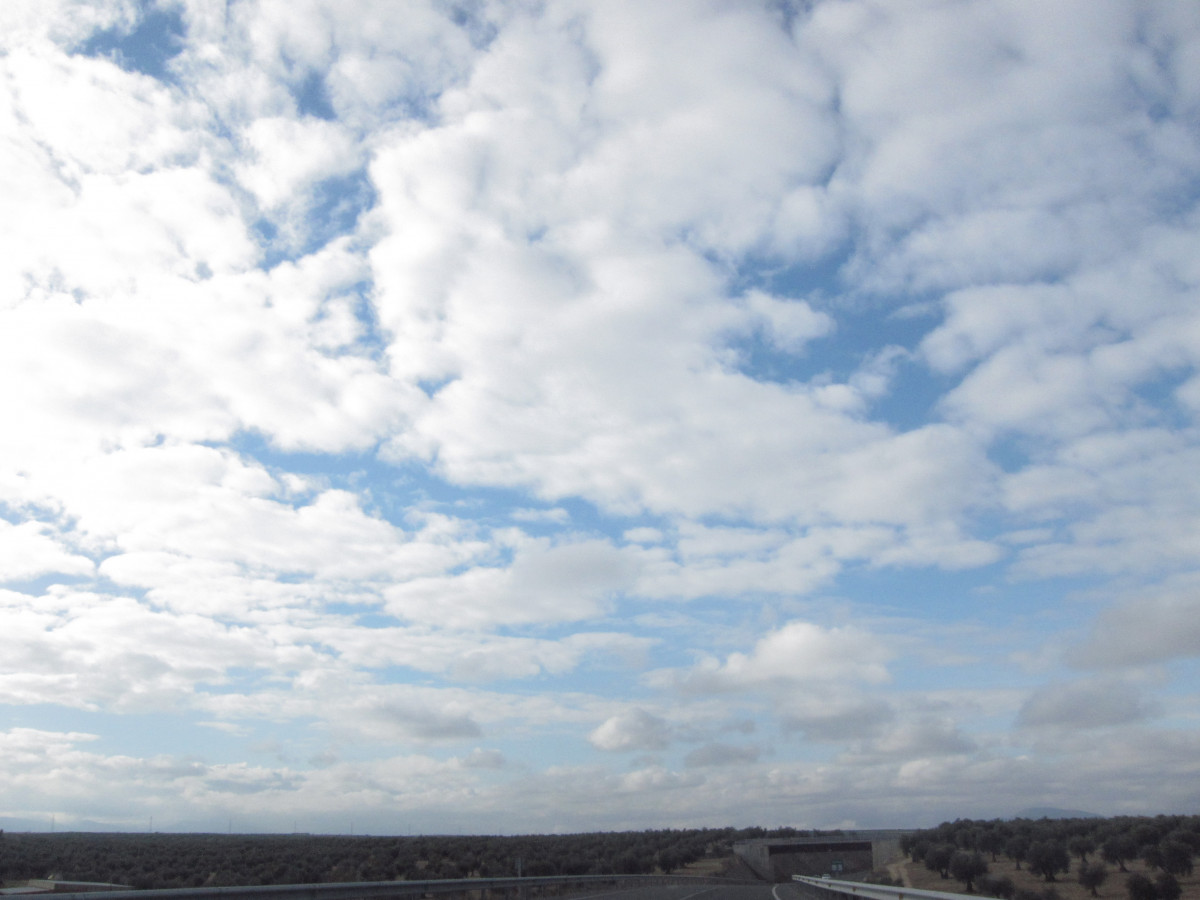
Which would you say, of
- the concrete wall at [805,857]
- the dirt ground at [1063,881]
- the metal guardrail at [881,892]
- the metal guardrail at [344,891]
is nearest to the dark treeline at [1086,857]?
the dirt ground at [1063,881]

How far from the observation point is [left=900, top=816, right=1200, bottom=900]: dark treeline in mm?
31672

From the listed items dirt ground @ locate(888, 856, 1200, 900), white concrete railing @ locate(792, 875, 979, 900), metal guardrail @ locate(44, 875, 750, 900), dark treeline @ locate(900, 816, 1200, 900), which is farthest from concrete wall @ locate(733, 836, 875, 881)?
white concrete railing @ locate(792, 875, 979, 900)

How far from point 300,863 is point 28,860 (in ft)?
59.7

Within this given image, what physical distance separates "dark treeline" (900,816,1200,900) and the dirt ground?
27 cm

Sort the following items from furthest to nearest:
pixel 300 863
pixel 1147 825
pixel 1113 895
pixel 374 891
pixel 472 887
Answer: pixel 300 863 < pixel 1147 825 < pixel 1113 895 < pixel 472 887 < pixel 374 891

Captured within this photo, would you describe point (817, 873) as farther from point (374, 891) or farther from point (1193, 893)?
point (374, 891)

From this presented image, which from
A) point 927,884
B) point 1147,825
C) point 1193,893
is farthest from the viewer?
point 1147,825

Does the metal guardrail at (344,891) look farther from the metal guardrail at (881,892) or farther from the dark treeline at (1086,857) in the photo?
the dark treeline at (1086,857)

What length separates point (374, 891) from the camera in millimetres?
19141

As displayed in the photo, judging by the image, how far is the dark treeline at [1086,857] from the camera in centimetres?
3167

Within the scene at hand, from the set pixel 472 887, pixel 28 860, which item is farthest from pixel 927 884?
pixel 28 860

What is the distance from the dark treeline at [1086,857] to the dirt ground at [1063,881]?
27cm

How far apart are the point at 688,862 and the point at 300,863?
129 ft

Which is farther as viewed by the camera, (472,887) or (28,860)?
(28,860)
